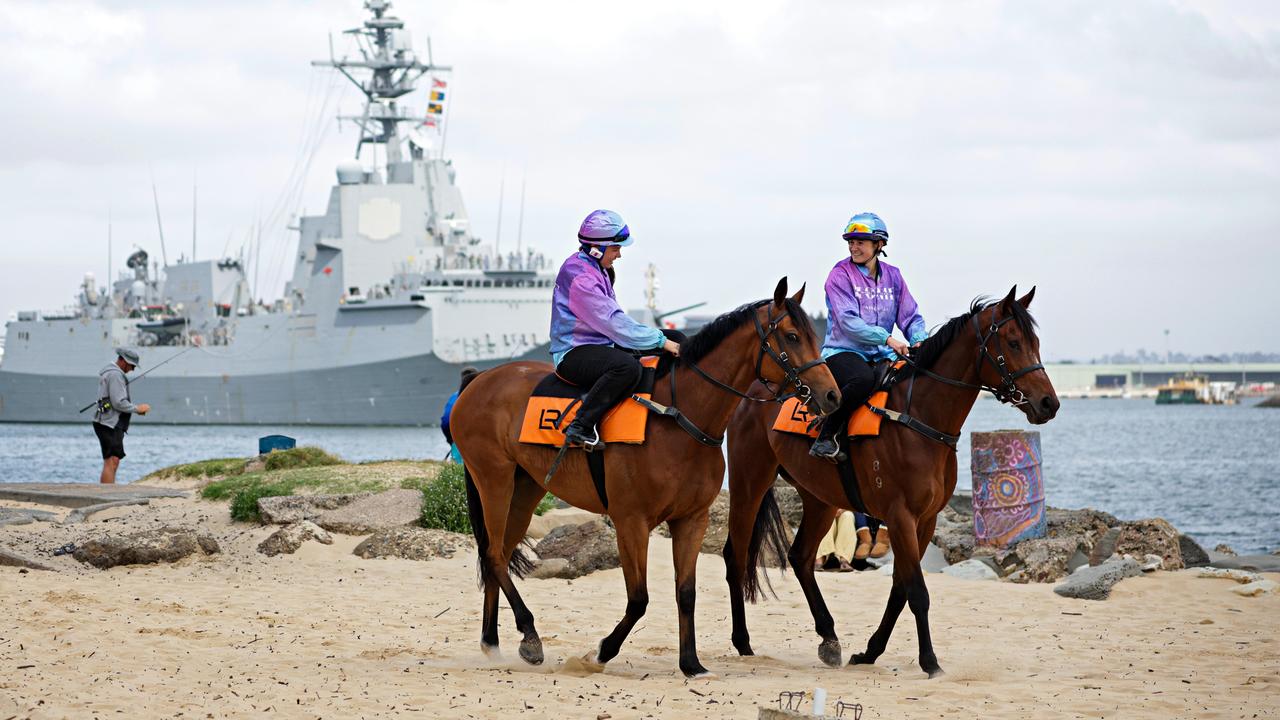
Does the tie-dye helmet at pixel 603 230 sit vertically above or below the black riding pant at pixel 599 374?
above

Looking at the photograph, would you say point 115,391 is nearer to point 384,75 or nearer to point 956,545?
point 956,545

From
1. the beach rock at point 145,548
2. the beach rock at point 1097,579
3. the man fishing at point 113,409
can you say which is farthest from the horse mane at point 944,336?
the man fishing at point 113,409

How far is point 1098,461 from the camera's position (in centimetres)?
4853

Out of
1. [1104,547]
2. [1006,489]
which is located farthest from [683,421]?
[1104,547]

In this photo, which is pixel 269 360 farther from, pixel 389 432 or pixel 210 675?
pixel 210 675

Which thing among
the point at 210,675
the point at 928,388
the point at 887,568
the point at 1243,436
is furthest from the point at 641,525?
the point at 1243,436

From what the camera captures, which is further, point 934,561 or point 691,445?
point 934,561

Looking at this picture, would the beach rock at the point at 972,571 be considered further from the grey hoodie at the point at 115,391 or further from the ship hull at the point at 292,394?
the ship hull at the point at 292,394

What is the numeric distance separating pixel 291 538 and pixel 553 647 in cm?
398

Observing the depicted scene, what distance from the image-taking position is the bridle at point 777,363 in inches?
251

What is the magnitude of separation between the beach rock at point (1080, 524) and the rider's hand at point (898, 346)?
14.7 ft

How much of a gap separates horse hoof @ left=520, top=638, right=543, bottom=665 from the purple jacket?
90.2 inches

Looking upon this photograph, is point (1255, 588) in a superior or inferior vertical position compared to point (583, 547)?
inferior

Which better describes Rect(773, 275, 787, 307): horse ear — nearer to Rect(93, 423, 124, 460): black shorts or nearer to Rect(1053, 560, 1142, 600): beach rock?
Rect(1053, 560, 1142, 600): beach rock
